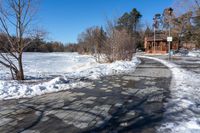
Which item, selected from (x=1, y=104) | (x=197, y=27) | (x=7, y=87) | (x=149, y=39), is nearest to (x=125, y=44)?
(x=7, y=87)

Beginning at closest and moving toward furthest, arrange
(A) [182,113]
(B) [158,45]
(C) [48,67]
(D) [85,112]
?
(A) [182,113] < (D) [85,112] < (C) [48,67] < (B) [158,45]

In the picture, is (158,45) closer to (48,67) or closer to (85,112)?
(48,67)

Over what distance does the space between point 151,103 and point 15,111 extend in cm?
361

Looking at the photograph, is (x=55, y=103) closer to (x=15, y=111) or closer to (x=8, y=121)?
(x=15, y=111)

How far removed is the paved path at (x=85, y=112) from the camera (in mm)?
4136

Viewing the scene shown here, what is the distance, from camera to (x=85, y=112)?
510 centimetres

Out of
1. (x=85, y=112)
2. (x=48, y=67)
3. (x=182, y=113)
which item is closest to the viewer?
(x=182, y=113)

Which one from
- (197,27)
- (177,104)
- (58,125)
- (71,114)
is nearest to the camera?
(58,125)

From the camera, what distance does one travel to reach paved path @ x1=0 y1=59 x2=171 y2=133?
4.14 m

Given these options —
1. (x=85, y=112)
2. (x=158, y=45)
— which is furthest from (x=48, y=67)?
(x=158, y=45)

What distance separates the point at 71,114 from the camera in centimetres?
493

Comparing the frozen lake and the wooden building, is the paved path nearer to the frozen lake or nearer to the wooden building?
the frozen lake

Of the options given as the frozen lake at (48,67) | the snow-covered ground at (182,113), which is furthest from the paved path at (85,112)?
the frozen lake at (48,67)

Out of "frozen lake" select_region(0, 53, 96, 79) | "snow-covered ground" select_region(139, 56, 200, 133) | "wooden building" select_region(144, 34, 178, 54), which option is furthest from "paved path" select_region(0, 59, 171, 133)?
"wooden building" select_region(144, 34, 178, 54)
